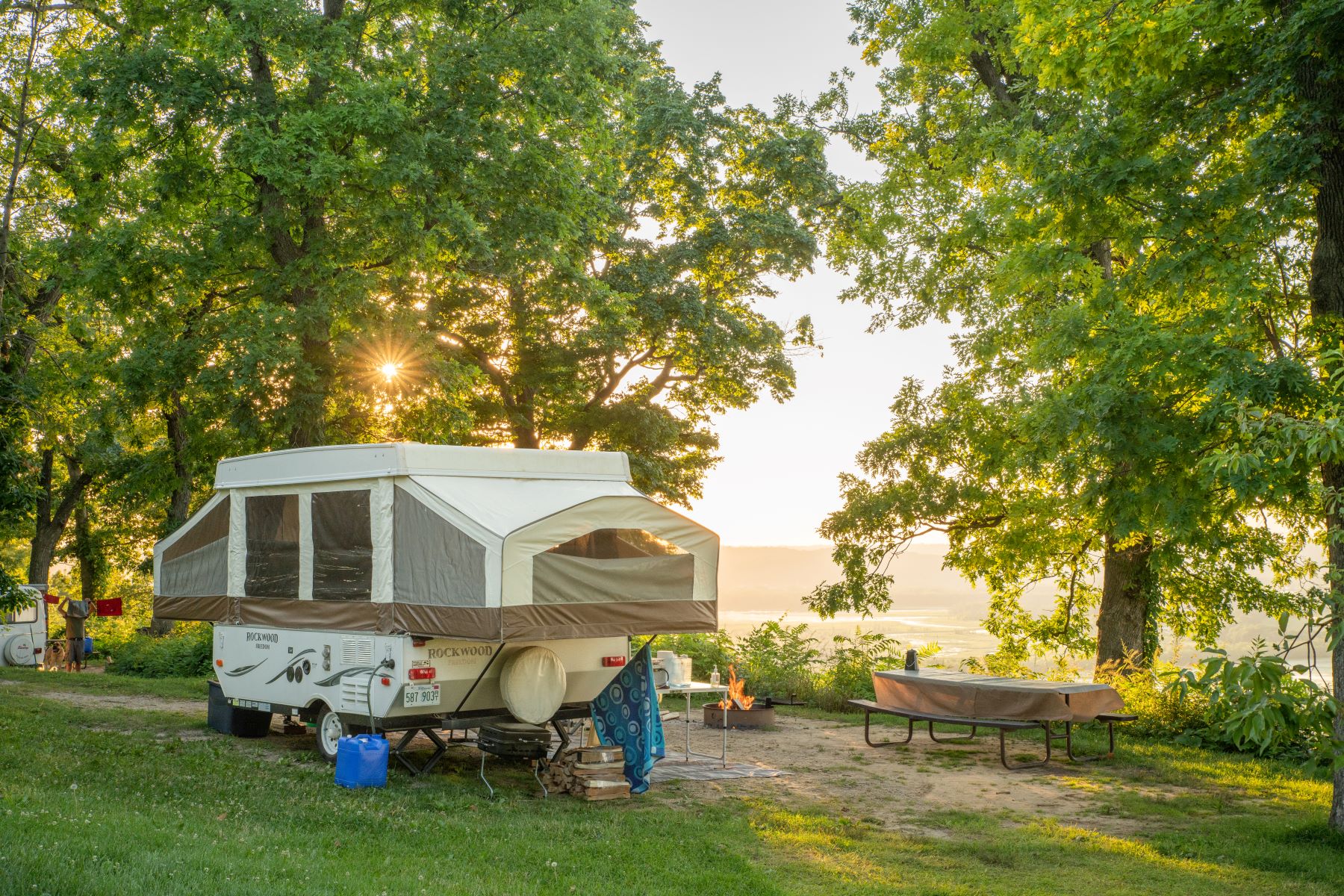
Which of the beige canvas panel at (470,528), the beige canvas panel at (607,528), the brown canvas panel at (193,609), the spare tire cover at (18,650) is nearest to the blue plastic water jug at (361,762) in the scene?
the beige canvas panel at (470,528)

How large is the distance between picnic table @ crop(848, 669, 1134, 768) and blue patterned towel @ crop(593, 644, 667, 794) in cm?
379

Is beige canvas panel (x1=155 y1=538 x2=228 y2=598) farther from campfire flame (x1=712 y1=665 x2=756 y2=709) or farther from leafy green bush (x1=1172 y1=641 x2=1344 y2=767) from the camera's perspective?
leafy green bush (x1=1172 y1=641 x2=1344 y2=767)

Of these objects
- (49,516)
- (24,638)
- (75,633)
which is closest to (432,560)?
(75,633)

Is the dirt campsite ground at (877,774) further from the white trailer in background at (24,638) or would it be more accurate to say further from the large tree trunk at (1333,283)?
the white trailer in background at (24,638)

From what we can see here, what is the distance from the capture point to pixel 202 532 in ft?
40.3

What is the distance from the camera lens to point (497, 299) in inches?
895

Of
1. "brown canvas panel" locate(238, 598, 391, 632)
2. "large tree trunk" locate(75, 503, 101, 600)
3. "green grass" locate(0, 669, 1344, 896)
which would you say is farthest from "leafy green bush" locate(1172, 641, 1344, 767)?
"large tree trunk" locate(75, 503, 101, 600)

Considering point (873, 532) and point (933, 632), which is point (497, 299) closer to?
point (873, 532)

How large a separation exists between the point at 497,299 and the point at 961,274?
940cm

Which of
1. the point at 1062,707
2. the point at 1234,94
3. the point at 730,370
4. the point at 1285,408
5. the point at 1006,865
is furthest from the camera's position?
the point at 730,370

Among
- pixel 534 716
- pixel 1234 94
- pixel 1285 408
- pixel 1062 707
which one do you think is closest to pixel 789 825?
pixel 534 716

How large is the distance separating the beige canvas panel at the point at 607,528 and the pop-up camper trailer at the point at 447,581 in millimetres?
14

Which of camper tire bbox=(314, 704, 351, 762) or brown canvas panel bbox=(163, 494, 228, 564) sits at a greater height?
brown canvas panel bbox=(163, 494, 228, 564)

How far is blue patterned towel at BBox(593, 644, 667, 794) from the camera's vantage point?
998cm
